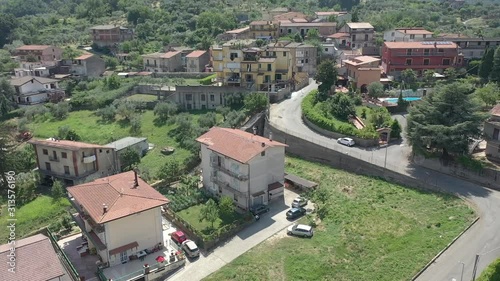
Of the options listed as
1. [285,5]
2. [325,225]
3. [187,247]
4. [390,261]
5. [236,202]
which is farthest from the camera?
[285,5]

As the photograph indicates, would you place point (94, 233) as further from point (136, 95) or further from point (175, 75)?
point (175, 75)

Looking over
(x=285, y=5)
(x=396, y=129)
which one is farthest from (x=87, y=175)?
(x=285, y=5)

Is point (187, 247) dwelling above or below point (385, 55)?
below

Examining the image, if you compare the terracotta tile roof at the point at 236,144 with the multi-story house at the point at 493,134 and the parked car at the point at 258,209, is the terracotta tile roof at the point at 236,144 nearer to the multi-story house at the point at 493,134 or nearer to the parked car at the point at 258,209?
the parked car at the point at 258,209

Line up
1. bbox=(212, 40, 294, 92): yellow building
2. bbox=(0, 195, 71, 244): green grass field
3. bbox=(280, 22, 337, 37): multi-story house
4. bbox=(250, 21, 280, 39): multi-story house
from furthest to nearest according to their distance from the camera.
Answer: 1. bbox=(280, 22, 337, 37): multi-story house
2. bbox=(250, 21, 280, 39): multi-story house
3. bbox=(212, 40, 294, 92): yellow building
4. bbox=(0, 195, 71, 244): green grass field

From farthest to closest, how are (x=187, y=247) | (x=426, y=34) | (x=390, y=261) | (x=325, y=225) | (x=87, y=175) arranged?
(x=426, y=34), (x=87, y=175), (x=325, y=225), (x=187, y=247), (x=390, y=261)

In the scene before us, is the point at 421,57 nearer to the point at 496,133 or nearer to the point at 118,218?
the point at 496,133

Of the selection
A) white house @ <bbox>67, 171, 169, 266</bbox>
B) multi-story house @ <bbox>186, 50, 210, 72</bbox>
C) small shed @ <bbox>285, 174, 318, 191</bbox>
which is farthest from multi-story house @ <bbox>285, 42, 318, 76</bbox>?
white house @ <bbox>67, 171, 169, 266</bbox>

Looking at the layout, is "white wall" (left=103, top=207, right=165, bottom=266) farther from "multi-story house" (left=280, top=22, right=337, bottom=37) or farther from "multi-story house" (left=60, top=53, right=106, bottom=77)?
"multi-story house" (left=280, top=22, right=337, bottom=37)
